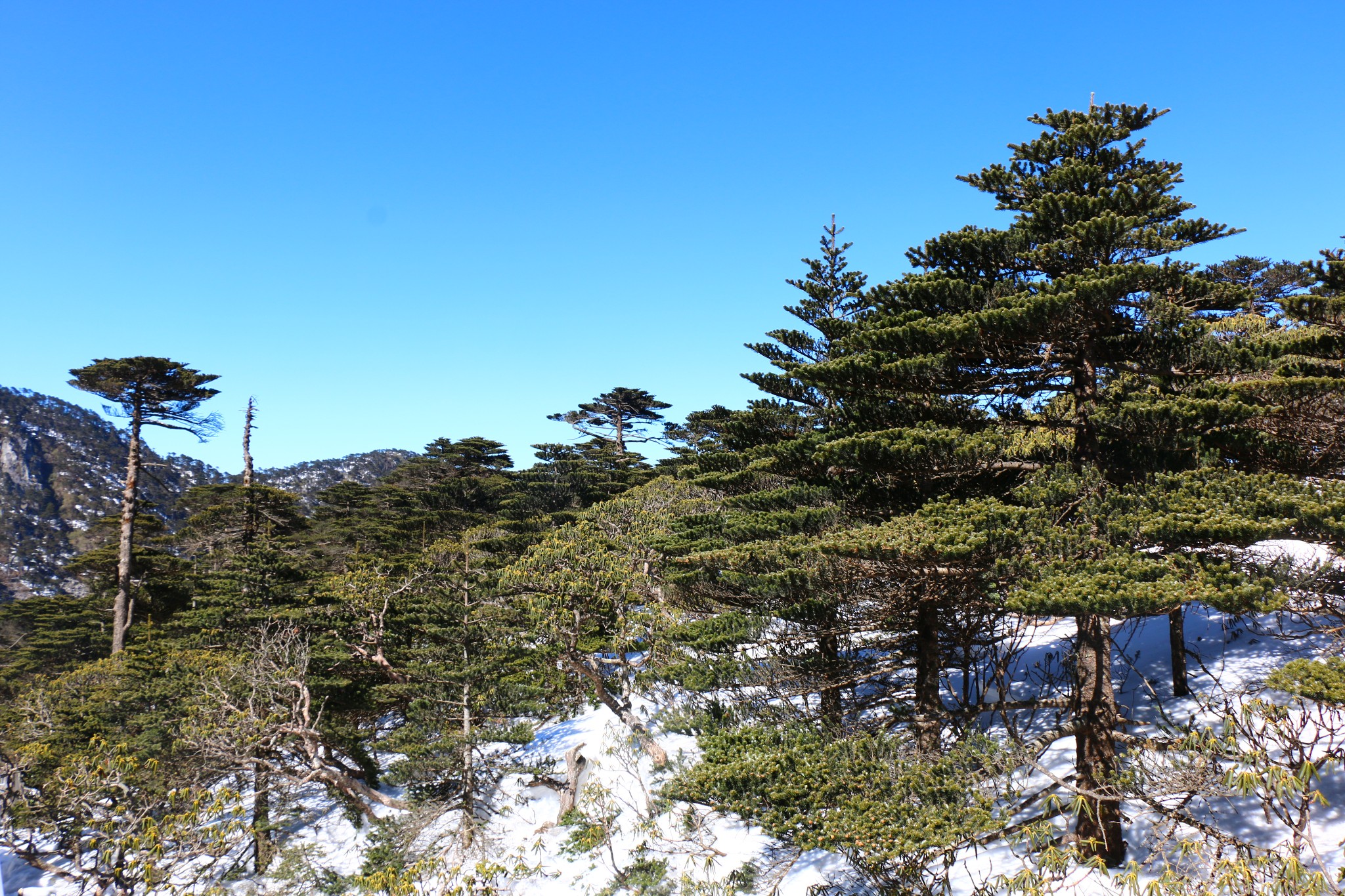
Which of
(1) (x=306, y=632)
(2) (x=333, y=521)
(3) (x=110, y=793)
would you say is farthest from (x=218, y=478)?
(3) (x=110, y=793)

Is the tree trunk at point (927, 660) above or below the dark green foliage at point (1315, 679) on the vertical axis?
below

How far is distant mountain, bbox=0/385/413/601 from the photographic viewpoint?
68.9 m

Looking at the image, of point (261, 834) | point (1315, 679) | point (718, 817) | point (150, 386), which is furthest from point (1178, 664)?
point (150, 386)

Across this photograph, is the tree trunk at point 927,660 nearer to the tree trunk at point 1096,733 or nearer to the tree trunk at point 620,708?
the tree trunk at point 1096,733

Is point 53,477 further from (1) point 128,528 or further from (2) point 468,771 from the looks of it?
(2) point 468,771

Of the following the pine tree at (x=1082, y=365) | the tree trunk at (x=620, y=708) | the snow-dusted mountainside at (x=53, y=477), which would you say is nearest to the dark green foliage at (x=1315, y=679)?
the pine tree at (x=1082, y=365)

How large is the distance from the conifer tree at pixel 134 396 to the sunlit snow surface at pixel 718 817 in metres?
7.58

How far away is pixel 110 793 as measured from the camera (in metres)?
9.13

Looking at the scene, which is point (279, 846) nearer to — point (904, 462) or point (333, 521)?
point (904, 462)

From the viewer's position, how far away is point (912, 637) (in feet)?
34.3

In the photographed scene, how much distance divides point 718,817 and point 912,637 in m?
3.91

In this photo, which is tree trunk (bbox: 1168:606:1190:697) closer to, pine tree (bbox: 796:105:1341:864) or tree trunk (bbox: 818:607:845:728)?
pine tree (bbox: 796:105:1341:864)

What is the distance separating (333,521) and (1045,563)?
32.0m

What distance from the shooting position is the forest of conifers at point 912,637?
6.06 meters
